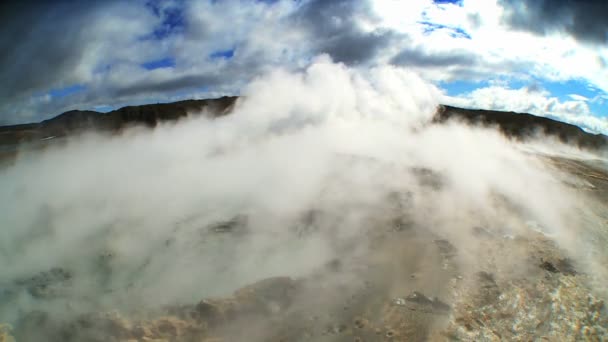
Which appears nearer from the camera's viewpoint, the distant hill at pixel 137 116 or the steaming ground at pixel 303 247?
the steaming ground at pixel 303 247

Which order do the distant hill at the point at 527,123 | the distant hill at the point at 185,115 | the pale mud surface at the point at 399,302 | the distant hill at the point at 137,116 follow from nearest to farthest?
the pale mud surface at the point at 399,302
the distant hill at the point at 185,115
the distant hill at the point at 527,123
the distant hill at the point at 137,116

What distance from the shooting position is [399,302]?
479 centimetres

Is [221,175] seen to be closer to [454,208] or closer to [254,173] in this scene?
[254,173]

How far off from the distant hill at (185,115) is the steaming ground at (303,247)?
98.4 feet

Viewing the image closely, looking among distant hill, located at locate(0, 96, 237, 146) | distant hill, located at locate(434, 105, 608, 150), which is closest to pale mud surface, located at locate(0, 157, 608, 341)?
distant hill, located at locate(434, 105, 608, 150)

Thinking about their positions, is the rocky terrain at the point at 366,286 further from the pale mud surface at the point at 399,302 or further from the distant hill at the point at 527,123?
the distant hill at the point at 527,123

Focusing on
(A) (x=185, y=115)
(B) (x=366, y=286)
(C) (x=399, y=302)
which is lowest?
(C) (x=399, y=302)

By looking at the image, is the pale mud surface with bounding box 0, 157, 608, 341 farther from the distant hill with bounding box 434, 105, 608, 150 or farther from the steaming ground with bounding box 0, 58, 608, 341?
the distant hill with bounding box 434, 105, 608, 150

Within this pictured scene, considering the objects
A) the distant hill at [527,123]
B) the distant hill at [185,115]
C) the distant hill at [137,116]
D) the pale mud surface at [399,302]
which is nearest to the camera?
the pale mud surface at [399,302]

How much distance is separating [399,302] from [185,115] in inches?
2144

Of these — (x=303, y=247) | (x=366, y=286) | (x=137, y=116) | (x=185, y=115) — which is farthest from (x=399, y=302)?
(x=137, y=116)

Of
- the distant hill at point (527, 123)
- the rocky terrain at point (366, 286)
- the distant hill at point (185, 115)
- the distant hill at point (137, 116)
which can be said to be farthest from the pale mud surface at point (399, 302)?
the distant hill at point (137, 116)

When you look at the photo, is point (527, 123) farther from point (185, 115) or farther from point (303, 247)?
point (303, 247)

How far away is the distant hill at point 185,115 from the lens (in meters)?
42.5
